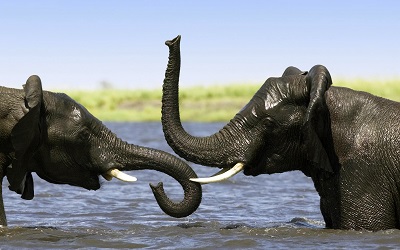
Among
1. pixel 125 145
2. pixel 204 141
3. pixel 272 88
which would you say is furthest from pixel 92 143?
pixel 272 88

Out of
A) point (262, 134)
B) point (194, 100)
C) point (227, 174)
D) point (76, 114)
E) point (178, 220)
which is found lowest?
point (178, 220)

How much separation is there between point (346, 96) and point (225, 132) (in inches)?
48.3

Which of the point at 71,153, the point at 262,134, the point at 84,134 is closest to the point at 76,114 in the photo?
the point at 84,134

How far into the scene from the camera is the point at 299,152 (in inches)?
419

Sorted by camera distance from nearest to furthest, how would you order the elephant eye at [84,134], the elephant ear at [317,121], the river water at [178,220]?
1. the elephant ear at [317,121]
2. the river water at [178,220]
3. the elephant eye at [84,134]

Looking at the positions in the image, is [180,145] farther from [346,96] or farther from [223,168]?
[346,96]

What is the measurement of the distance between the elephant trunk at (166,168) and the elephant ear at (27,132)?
2.81 feet

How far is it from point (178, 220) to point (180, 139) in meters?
2.64

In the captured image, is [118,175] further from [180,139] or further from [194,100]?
[194,100]

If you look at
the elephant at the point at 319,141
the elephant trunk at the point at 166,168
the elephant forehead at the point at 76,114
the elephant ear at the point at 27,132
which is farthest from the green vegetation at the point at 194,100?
the elephant ear at the point at 27,132

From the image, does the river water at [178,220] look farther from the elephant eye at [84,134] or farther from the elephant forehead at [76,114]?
the elephant forehead at [76,114]

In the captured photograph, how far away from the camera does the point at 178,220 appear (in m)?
13.0

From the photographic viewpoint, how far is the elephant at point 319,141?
10328 mm

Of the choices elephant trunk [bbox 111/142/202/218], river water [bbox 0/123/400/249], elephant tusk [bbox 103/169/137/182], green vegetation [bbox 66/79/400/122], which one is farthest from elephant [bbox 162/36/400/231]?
green vegetation [bbox 66/79/400/122]
